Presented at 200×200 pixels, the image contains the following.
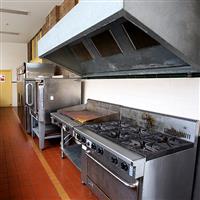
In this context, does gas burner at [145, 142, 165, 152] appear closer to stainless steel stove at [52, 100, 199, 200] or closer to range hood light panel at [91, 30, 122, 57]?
stainless steel stove at [52, 100, 199, 200]

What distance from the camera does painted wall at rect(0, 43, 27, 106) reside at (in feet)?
29.7

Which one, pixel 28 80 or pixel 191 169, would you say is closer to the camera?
pixel 191 169

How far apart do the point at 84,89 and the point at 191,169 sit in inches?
104

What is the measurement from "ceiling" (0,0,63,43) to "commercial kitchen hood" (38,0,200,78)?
2079mm

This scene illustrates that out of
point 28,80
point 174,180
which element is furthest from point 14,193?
point 28,80

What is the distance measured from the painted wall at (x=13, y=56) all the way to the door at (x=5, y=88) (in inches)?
7.1

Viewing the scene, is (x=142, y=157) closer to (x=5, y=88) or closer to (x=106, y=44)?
(x=106, y=44)

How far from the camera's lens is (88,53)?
2.80 meters

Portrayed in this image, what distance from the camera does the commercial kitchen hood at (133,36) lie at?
111 centimetres

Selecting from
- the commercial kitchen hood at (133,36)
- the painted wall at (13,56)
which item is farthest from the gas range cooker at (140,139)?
the painted wall at (13,56)

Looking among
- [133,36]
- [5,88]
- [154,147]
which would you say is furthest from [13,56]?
[154,147]

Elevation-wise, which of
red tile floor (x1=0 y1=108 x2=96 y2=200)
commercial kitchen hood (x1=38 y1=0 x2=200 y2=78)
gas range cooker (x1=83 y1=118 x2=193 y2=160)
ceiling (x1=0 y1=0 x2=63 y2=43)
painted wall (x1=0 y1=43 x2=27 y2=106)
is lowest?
red tile floor (x1=0 y1=108 x2=96 y2=200)

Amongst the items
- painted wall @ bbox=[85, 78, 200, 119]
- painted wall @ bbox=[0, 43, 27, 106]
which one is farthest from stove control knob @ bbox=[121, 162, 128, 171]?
painted wall @ bbox=[0, 43, 27, 106]

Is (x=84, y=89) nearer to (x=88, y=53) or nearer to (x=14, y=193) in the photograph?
(x=88, y=53)
